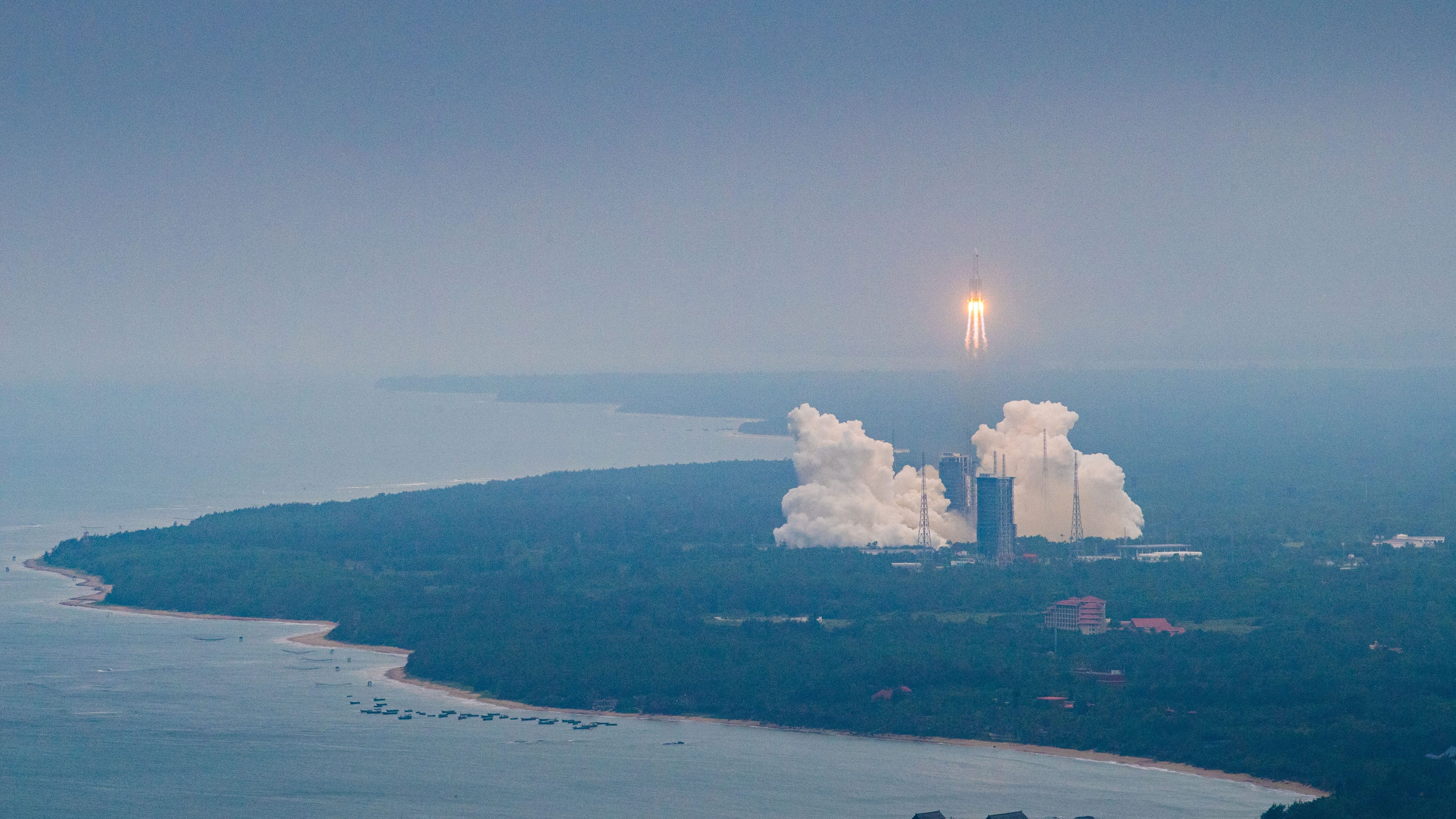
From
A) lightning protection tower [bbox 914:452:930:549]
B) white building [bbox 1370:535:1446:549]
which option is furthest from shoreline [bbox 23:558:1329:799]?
white building [bbox 1370:535:1446:549]

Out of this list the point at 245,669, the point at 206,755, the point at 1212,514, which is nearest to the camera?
the point at 206,755

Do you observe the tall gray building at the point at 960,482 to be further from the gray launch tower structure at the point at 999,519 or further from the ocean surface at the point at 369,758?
the ocean surface at the point at 369,758

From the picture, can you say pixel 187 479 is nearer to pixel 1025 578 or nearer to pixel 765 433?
pixel 765 433

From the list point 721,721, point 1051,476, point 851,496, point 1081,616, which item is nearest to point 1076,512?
point 1051,476

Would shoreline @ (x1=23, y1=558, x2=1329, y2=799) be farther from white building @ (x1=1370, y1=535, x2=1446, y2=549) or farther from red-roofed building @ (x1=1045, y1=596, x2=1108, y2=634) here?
white building @ (x1=1370, y1=535, x2=1446, y2=549)

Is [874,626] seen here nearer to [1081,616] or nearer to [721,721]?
[1081,616]

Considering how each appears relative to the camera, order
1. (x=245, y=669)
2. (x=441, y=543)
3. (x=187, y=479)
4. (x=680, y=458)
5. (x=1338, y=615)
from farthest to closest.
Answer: (x=680, y=458) < (x=187, y=479) < (x=441, y=543) < (x=1338, y=615) < (x=245, y=669)

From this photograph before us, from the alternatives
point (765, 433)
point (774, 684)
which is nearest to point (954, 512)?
point (774, 684)
